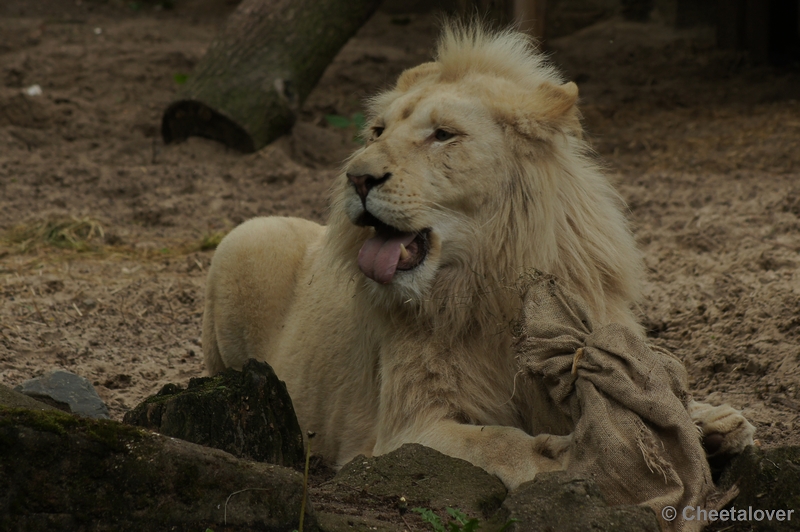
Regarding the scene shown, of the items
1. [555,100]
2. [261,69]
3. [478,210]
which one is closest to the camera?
[478,210]

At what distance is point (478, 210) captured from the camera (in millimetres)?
3736

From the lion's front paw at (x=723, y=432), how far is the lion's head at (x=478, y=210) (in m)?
0.59

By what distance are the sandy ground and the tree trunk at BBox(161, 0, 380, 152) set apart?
28 cm

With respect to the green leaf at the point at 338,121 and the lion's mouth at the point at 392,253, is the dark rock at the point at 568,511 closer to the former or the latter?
the lion's mouth at the point at 392,253

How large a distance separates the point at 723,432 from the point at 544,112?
1415 millimetres

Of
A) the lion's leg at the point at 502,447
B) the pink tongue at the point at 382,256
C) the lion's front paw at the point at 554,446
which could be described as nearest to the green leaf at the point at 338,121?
the pink tongue at the point at 382,256

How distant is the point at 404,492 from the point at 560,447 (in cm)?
53

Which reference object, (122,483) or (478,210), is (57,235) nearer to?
(478,210)

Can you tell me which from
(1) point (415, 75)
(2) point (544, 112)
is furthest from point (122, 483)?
(1) point (415, 75)

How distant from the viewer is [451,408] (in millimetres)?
3582

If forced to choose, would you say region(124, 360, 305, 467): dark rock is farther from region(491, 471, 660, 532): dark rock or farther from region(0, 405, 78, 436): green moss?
region(491, 471, 660, 532): dark rock

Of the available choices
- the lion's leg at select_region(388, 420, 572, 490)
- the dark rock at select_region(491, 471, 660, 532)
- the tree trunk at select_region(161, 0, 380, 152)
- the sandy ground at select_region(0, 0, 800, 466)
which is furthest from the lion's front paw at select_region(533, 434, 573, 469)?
the tree trunk at select_region(161, 0, 380, 152)

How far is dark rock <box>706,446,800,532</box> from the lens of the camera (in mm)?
2707

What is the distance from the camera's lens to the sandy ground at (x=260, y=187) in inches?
202
